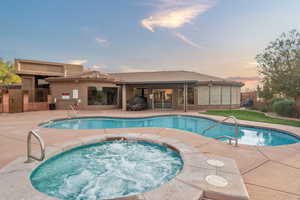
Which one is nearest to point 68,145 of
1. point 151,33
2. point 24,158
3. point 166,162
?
point 24,158

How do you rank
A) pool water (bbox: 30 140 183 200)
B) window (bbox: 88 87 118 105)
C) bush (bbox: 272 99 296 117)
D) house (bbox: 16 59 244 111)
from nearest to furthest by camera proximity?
pool water (bbox: 30 140 183 200) < bush (bbox: 272 99 296 117) < house (bbox: 16 59 244 111) < window (bbox: 88 87 118 105)

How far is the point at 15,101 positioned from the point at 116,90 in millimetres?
8920

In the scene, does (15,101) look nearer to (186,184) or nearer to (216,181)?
(186,184)

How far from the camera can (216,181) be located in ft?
7.90

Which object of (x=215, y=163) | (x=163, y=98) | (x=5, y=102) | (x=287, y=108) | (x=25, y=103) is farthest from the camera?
(x=163, y=98)

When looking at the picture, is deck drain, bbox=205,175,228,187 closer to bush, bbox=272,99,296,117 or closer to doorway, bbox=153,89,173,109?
bush, bbox=272,99,296,117

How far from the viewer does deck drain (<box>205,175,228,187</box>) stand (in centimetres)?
232

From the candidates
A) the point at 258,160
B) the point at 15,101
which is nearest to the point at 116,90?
the point at 15,101

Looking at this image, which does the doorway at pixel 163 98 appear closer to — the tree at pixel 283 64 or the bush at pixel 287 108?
the tree at pixel 283 64

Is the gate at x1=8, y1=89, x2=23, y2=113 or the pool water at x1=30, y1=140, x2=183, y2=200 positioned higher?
the gate at x1=8, y1=89, x2=23, y2=113

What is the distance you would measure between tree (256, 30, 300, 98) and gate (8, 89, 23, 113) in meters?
21.6

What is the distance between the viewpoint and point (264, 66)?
12430mm

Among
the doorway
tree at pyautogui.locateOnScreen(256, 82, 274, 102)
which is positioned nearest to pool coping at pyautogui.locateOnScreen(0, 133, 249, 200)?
the doorway

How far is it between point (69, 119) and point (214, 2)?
43.9 ft
